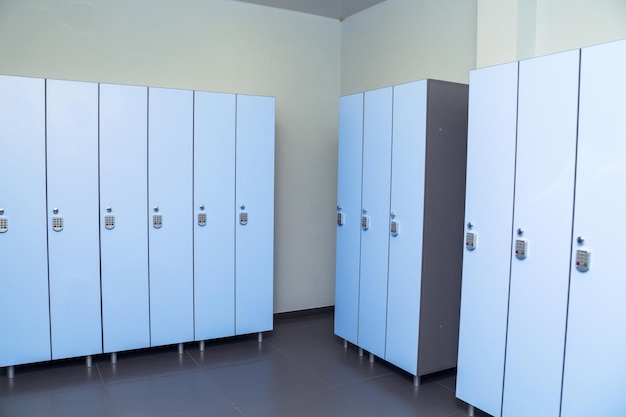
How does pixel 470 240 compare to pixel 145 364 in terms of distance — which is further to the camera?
pixel 145 364

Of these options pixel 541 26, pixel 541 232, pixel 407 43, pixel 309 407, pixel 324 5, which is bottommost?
pixel 309 407

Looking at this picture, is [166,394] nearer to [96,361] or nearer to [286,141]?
[96,361]

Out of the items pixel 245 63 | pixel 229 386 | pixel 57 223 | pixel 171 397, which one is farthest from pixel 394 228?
pixel 57 223

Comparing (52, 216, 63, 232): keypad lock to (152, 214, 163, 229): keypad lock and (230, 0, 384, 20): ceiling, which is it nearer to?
(152, 214, 163, 229): keypad lock

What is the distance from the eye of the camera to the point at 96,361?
389cm

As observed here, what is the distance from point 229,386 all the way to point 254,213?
1.48m

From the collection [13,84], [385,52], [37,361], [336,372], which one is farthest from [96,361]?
[385,52]

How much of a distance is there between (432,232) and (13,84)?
3.13m

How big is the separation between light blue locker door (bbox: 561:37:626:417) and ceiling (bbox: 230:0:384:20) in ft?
9.47

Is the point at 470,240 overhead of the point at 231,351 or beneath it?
overhead

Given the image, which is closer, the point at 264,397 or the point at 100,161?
the point at 264,397

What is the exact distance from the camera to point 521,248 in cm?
274

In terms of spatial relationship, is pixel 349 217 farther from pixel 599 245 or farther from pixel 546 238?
pixel 599 245

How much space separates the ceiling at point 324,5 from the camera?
479 cm
